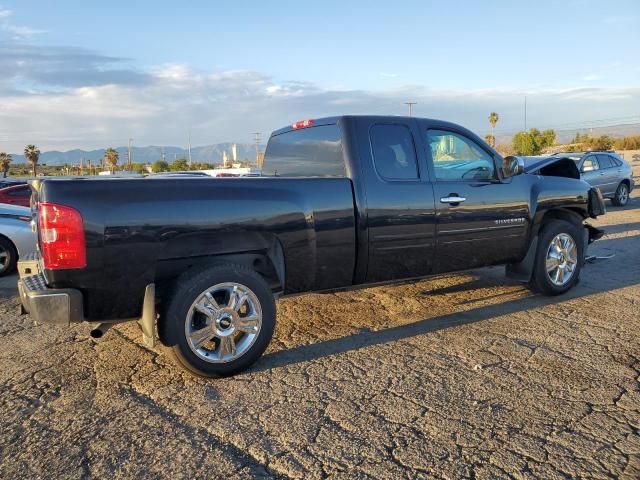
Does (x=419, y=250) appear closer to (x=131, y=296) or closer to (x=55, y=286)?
(x=131, y=296)

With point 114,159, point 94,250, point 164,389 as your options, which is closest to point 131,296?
point 94,250

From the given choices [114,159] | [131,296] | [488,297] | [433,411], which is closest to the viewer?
[433,411]

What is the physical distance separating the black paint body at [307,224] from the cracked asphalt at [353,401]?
1.94 feet

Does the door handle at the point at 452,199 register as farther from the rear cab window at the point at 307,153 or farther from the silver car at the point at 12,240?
the silver car at the point at 12,240

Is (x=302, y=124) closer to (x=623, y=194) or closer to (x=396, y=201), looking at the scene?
(x=396, y=201)

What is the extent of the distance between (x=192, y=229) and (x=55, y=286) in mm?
924

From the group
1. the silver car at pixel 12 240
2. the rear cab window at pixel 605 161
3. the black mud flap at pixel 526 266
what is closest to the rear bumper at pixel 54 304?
the black mud flap at pixel 526 266

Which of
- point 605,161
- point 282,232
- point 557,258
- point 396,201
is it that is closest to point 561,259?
point 557,258

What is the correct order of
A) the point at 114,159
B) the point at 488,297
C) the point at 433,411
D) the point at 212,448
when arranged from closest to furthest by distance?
the point at 212,448 < the point at 433,411 < the point at 488,297 < the point at 114,159

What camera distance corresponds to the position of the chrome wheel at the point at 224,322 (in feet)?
12.1

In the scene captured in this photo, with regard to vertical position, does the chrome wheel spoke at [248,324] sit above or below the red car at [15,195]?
below

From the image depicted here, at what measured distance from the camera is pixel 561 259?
5.82 metres

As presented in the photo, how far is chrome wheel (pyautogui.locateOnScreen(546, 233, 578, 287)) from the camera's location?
18.8 ft

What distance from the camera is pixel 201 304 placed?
12.1 ft
